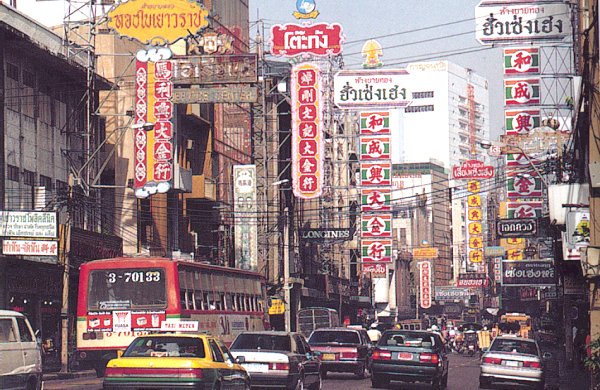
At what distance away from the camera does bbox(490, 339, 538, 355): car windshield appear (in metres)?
34.3

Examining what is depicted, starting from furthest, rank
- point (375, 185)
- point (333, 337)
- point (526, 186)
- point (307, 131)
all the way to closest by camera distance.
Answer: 1. point (375, 185)
2. point (307, 131)
3. point (526, 186)
4. point (333, 337)

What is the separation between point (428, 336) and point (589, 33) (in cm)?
936

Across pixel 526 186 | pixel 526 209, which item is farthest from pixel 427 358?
pixel 526 186

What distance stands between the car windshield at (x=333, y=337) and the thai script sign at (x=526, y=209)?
23.1 meters

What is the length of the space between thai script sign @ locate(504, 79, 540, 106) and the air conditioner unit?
Result: 653 inches

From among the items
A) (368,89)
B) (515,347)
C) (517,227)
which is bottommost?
(515,347)

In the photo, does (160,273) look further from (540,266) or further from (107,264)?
(540,266)

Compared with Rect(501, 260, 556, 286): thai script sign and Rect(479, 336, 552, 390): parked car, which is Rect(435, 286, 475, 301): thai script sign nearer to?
Rect(501, 260, 556, 286): thai script sign

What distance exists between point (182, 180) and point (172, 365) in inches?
1573

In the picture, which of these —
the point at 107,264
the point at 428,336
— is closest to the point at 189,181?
the point at 107,264

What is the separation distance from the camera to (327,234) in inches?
2840

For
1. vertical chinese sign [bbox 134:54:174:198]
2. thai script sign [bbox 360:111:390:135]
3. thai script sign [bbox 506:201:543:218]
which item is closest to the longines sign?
thai script sign [bbox 360:111:390:135]

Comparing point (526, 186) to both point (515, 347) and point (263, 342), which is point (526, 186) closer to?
point (515, 347)

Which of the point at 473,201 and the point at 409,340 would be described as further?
the point at 473,201
